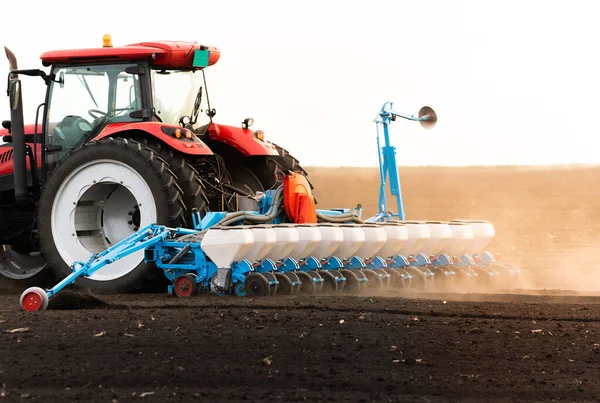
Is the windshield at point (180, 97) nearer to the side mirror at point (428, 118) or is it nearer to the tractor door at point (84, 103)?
the tractor door at point (84, 103)

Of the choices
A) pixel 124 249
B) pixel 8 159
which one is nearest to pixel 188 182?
pixel 124 249

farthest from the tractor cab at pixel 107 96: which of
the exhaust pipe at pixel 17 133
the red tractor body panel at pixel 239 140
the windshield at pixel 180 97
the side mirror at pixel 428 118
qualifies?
the side mirror at pixel 428 118

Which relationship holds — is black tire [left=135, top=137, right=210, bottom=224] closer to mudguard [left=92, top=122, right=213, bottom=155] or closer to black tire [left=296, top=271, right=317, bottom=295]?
mudguard [left=92, top=122, right=213, bottom=155]

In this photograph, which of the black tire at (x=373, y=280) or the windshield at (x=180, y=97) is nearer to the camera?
the black tire at (x=373, y=280)

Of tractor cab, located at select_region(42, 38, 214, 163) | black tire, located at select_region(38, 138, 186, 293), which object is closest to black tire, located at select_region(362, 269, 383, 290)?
black tire, located at select_region(38, 138, 186, 293)

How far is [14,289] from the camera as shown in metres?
10.8

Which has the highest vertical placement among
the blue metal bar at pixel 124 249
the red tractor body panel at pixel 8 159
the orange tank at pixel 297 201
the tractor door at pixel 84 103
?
the tractor door at pixel 84 103

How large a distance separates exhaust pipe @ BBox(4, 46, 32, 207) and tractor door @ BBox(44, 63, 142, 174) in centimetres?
30

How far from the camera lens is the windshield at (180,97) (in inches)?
391

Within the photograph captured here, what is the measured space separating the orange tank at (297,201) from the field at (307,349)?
1170 millimetres

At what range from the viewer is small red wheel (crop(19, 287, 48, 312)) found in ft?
25.8

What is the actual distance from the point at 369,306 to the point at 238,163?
3.55m

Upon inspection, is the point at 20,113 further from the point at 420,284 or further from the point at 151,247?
the point at 420,284

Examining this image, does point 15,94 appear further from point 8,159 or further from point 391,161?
point 391,161
